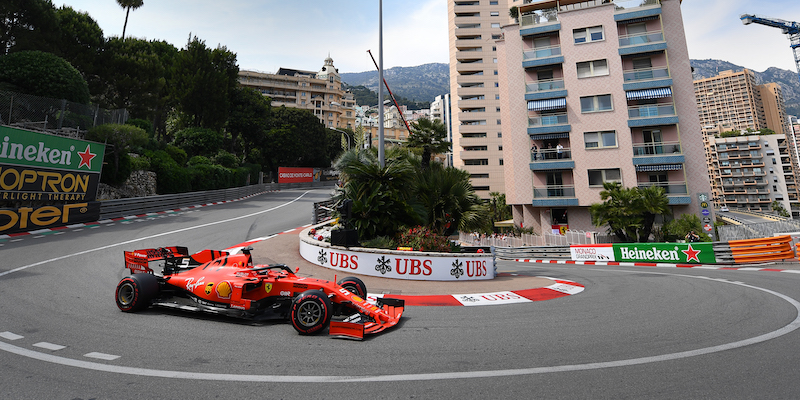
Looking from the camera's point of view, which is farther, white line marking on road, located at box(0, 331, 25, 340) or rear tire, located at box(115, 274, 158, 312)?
rear tire, located at box(115, 274, 158, 312)

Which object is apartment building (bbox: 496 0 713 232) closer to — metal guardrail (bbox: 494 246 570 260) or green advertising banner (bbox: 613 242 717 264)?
metal guardrail (bbox: 494 246 570 260)

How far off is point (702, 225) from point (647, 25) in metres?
17.9

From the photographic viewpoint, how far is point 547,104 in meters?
29.8

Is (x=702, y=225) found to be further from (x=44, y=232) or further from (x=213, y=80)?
(x=213, y=80)

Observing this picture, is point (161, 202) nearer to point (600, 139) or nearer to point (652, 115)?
point (600, 139)

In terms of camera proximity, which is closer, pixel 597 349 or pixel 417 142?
pixel 597 349

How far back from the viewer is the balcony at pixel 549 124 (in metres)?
29.2

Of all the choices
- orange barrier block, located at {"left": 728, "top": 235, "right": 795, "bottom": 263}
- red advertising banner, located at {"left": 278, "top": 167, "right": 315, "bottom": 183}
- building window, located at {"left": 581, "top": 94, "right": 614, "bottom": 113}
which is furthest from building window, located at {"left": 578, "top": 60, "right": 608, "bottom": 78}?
red advertising banner, located at {"left": 278, "top": 167, "right": 315, "bottom": 183}

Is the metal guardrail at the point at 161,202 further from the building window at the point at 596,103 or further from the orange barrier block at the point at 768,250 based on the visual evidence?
the building window at the point at 596,103

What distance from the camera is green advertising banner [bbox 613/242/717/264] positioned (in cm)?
1683

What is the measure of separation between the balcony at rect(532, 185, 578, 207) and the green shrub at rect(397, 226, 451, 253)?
21121mm

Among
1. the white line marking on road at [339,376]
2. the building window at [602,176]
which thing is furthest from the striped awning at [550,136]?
the white line marking on road at [339,376]

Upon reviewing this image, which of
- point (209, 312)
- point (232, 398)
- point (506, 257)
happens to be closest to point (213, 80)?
point (506, 257)

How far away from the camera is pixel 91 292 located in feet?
23.5
